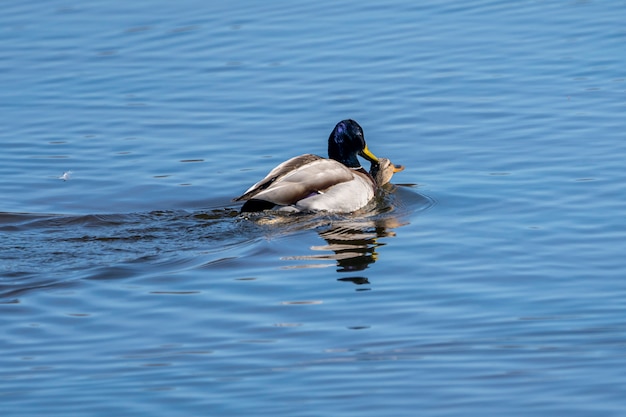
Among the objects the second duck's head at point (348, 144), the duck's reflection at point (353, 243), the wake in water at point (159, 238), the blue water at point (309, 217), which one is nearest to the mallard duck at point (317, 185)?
the second duck's head at point (348, 144)

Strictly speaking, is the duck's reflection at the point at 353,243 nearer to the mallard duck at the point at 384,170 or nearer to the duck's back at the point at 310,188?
the duck's back at the point at 310,188

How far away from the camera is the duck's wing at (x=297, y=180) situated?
1331 cm

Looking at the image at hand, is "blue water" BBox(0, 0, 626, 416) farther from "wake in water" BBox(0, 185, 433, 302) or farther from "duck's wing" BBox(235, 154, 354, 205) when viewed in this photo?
"duck's wing" BBox(235, 154, 354, 205)

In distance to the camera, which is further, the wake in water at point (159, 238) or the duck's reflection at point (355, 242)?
the duck's reflection at point (355, 242)

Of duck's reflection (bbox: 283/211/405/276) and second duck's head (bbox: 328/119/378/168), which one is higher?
second duck's head (bbox: 328/119/378/168)

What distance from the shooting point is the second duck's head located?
589 inches

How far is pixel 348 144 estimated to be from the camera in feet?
49.7

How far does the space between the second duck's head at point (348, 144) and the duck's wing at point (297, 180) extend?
726mm

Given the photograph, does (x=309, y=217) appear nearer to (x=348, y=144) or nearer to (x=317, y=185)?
(x=317, y=185)

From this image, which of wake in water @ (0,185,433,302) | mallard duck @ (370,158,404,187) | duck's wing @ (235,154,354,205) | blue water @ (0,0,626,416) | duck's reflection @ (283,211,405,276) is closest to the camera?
blue water @ (0,0,626,416)

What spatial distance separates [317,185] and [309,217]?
42cm

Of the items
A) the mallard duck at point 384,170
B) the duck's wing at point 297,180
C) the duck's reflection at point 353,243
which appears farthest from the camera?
the mallard duck at point 384,170

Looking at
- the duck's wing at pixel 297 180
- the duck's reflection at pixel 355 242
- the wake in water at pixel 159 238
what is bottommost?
the duck's reflection at pixel 355 242

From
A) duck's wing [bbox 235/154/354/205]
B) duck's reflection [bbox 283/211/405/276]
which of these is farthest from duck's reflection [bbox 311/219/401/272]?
duck's wing [bbox 235/154/354/205]
